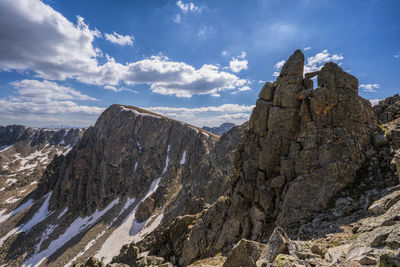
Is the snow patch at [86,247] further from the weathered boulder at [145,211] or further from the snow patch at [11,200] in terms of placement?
the snow patch at [11,200]

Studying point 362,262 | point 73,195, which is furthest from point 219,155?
point 73,195

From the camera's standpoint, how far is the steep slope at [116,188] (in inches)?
→ 2432

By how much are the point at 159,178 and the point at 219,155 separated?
37142mm

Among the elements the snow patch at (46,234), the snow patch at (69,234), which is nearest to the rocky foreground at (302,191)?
the snow patch at (69,234)

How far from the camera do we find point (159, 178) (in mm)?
86500

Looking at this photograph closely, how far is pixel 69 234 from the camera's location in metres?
77.7

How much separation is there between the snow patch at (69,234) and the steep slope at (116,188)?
392 millimetres

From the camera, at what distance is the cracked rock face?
15.6 m

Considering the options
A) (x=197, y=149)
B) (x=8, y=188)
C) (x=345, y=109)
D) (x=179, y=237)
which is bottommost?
(x=8, y=188)

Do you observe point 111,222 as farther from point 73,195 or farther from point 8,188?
point 8,188

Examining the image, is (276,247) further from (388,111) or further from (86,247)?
(86,247)

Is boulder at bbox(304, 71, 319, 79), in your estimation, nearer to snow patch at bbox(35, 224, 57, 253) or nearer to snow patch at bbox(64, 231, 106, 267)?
snow patch at bbox(64, 231, 106, 267)

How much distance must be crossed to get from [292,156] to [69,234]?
98810mm

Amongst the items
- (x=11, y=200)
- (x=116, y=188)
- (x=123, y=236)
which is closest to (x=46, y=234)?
(x=116, y=188)
